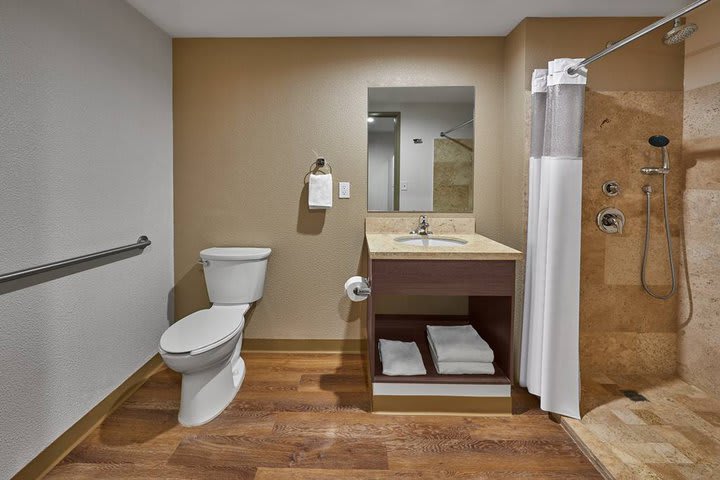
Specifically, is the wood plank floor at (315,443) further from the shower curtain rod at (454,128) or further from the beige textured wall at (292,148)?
the shower curtain rod at (454,128)

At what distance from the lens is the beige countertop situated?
210 cm

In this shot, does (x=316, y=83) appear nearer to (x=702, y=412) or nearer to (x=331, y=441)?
(x=331, y=441)

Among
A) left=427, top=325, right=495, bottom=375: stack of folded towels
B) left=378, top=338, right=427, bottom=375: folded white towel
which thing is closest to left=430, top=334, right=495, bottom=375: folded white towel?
left=427, top=325, right=495, bottom=375: stack of folded towels

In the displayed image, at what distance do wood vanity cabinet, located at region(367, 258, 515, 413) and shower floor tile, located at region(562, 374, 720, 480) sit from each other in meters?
0.38

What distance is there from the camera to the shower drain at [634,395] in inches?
92.7

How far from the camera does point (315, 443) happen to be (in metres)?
1.97

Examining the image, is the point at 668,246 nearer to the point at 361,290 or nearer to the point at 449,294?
the point at 449,294

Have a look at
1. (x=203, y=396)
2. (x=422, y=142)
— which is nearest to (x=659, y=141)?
(x=422, y=142)

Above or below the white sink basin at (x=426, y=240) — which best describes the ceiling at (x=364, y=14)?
above

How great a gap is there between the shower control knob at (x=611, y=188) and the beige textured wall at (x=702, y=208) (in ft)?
1.33

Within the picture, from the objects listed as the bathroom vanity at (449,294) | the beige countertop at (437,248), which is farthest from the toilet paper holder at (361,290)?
the beige countertop at (437,248)

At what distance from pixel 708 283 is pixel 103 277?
3.22m

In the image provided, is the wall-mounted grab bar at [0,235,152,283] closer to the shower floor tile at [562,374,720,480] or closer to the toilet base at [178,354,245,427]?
the toilet base at [178,354,245,427]

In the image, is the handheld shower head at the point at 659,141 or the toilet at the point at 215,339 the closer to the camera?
the toilet at the point at 215,339
